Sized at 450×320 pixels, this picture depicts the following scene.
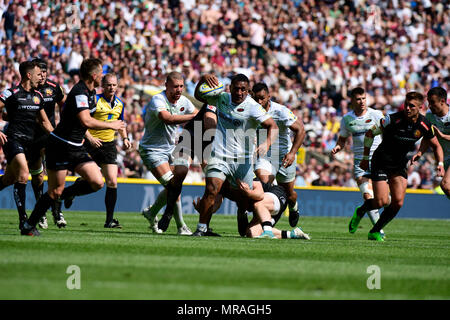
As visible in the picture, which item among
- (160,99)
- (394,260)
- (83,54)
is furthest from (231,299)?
(83,54)

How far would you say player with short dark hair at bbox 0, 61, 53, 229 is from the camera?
12.0 meters

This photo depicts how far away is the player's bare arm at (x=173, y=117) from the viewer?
482 inches

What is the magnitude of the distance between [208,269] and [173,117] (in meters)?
4.97

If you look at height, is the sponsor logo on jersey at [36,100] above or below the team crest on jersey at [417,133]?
above

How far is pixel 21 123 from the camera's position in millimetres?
12516

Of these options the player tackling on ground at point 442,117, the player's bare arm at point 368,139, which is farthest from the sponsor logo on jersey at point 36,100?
the player tackling on ground at point 442,117

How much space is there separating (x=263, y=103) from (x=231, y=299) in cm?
756

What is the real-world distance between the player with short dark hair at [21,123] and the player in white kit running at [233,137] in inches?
99.3

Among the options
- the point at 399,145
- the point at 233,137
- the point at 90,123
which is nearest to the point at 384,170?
the point at 399,145

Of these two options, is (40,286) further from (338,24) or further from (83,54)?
(338,24)

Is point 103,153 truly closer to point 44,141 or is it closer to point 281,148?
point 44,141

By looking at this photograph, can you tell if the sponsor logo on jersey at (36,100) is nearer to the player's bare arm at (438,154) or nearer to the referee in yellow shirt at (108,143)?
the referee in yellow shirt at (108,143)

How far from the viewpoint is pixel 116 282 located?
666cm

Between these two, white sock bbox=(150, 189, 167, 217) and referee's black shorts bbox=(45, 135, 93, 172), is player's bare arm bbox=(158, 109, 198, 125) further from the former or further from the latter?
referee's black shorts bbox=(45, 135, 93, 172)
